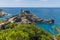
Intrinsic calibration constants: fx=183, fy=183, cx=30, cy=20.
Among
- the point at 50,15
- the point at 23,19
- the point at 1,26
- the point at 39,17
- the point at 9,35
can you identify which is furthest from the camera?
the point at 50,15

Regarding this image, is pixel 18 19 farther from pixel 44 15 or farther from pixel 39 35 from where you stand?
pixel 39 35

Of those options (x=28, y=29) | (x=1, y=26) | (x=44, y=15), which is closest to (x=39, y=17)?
(x=44, y=15)

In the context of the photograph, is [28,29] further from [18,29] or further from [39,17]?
[39,17]

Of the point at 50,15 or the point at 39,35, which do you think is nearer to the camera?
the point at 39,35

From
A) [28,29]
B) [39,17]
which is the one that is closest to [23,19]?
[39,17]

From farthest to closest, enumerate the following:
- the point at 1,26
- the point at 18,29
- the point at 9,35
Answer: the point at 1,26 < the point at 18,29 < the point at 9,35

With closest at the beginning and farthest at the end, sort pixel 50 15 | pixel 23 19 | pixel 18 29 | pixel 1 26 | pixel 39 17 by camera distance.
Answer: pixel 18 29 → pixel 1 26 → pixel 23 19 → pixel 39 17 → pixel 50 15

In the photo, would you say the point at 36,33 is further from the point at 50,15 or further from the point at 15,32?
the point at 50,15

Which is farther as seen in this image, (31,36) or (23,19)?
(23,19)

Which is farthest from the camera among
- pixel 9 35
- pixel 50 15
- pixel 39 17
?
pixel 50 15

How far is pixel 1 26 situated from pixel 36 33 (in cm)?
135

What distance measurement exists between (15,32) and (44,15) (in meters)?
A: 4.19

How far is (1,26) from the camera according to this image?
5824 millimetres

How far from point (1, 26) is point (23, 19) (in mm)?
1716
